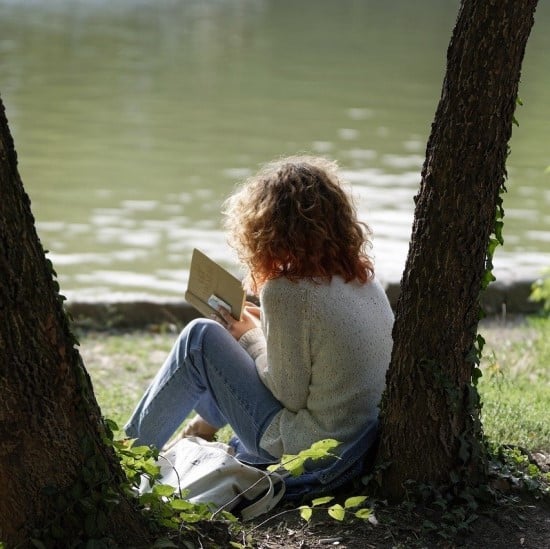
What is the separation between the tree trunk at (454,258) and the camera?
296 cm

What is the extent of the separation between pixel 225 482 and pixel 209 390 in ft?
1.30

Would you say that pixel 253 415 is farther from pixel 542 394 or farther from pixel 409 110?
pixel 409 110

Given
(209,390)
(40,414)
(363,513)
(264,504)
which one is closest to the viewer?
(40,414)

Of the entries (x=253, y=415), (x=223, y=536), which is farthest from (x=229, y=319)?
(x=223, y=536)

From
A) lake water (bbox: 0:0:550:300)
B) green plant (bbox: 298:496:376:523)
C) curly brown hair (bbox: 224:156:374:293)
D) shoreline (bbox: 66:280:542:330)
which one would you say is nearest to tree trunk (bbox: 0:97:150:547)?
green plant (bbox: 298:496:376:523)

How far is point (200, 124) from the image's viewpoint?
A: 42.2 ft

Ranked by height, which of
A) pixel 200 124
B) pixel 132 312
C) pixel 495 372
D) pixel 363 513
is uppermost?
pixel 200 124

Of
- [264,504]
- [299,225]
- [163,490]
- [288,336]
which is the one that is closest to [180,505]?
[163,490]

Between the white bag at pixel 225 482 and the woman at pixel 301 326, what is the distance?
5.3 inches

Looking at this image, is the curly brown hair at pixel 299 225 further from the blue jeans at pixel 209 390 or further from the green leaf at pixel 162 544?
the green leaf at pixel 162 544

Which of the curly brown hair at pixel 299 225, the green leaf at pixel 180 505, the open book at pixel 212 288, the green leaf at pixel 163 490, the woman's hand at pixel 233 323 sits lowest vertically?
the green leaf at pixel 180 505

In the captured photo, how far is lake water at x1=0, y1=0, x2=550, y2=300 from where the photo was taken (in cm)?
884

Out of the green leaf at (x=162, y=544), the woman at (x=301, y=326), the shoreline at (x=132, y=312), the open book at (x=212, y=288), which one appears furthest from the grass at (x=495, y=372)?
the green leaf at (x=162, y=544)

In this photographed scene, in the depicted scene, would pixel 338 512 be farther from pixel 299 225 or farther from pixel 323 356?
pixel 299 225
